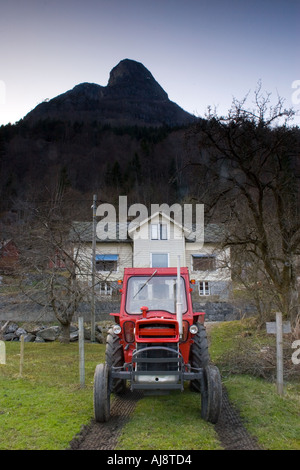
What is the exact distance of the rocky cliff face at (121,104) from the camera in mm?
102500

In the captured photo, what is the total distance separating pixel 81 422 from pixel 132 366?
3.74 feet

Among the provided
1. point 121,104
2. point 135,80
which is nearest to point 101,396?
point 121,104

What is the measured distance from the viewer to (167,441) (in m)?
Answer: 5.71

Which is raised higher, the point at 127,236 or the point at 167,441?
the point at 127,236

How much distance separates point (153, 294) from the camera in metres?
8.13

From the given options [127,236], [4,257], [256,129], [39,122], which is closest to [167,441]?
[256,129]

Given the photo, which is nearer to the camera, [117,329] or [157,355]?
[157,355]

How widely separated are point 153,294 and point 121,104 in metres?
130

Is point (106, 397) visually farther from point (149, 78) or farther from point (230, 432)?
point (149, 78)

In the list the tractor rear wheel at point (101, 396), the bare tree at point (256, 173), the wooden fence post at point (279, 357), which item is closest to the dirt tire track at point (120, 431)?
the tractor rear wheel at point (101, 396)

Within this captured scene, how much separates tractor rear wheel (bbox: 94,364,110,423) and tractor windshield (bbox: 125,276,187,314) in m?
1.53

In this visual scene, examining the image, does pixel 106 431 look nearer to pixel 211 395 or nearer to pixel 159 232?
pixel 211 395

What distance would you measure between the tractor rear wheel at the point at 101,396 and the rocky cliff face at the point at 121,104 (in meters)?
82.6

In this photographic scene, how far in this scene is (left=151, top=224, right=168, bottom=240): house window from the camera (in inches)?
1252
